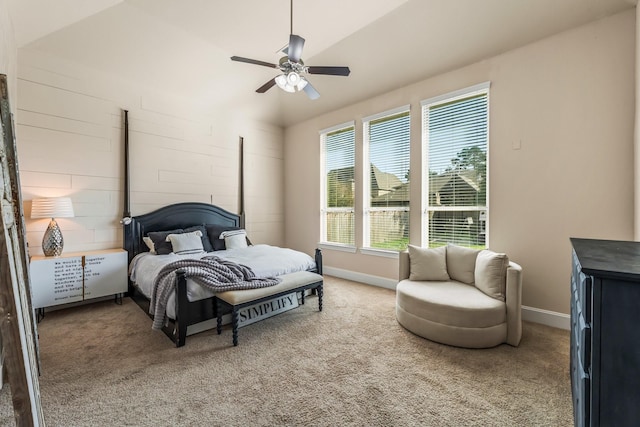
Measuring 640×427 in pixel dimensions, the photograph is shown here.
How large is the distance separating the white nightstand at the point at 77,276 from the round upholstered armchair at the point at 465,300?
3502 millimetres

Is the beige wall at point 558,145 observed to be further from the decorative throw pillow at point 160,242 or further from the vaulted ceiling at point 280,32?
the decorative throw pillow at point 160,242

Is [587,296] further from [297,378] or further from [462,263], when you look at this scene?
[462,263]

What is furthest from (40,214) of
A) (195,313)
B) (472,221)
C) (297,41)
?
(472,221)

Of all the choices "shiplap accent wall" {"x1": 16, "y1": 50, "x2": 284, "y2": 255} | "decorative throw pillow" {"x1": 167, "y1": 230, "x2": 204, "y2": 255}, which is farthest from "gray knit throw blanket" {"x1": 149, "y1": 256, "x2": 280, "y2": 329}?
"shiplap accent wall" {"x1": 16, "y1": 50, "x2": 284, "y2": 255}

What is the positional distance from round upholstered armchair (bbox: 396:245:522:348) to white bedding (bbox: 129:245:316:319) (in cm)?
133

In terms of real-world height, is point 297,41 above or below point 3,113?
above

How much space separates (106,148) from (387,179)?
4.04 m

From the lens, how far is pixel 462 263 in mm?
2980

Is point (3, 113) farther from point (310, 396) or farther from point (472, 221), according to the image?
point (472, 221)

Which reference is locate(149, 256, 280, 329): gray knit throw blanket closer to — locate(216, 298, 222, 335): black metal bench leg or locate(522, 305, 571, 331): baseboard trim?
locate(216, 298, 222, 335): black metal bench leg

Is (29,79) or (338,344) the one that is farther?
(29,79)

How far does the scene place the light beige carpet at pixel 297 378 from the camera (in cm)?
162

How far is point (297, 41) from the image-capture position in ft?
7.82

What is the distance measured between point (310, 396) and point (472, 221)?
9.13ft
